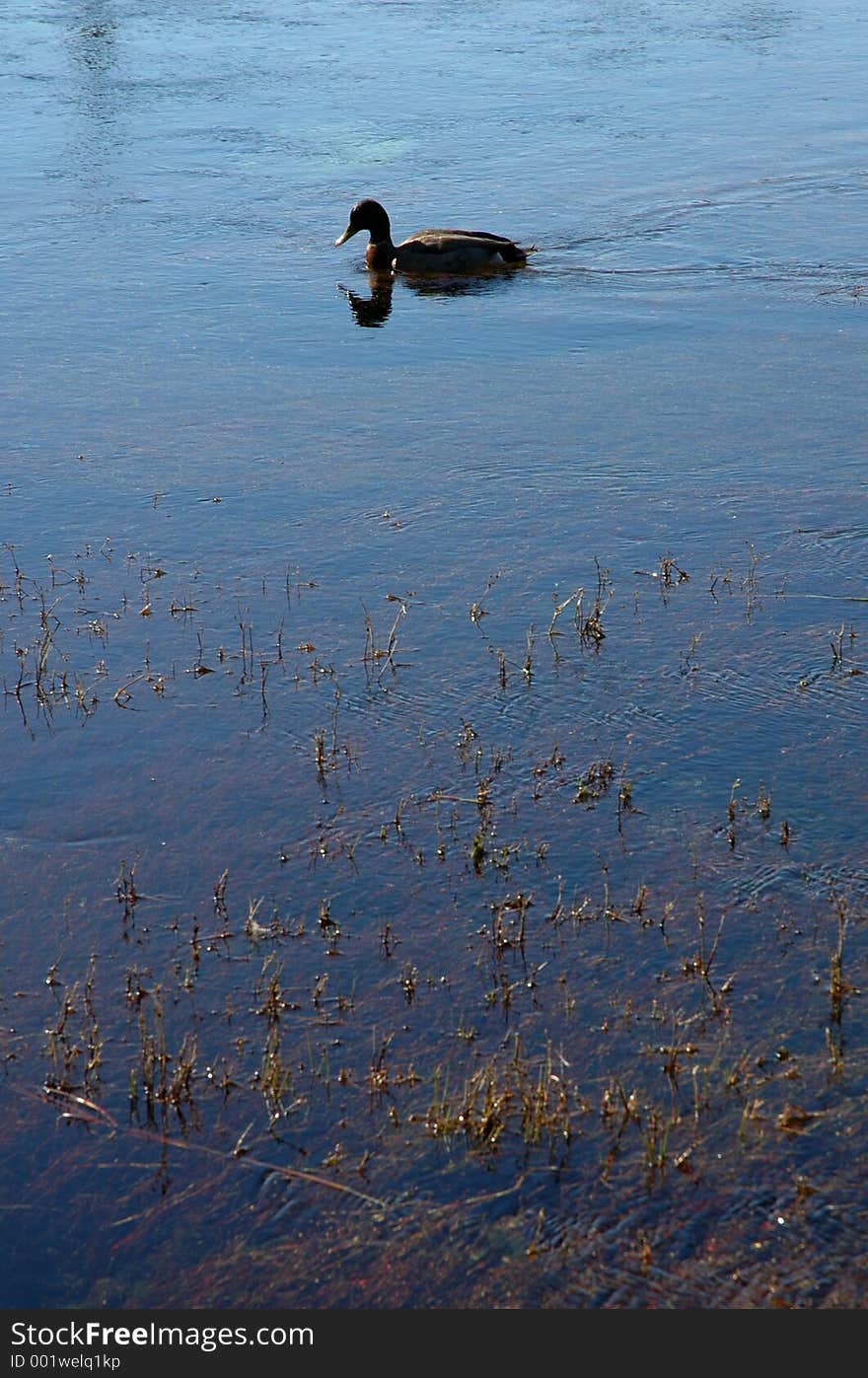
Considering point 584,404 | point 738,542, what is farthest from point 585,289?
point 738,542

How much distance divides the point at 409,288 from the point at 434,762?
8156mm

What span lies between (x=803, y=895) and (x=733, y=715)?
135 centimetres

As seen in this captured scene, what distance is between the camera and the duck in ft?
43.9

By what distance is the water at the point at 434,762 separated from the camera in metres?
4.47

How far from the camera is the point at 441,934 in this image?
18.2 ft

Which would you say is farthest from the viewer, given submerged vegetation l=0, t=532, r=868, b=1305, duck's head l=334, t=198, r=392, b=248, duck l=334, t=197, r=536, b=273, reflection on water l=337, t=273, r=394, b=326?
duck's head l=334, t=198, r=392, b=248

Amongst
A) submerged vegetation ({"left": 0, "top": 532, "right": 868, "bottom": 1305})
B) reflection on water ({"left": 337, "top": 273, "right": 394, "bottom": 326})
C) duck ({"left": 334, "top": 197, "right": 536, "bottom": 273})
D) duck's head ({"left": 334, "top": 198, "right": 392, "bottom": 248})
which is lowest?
submerged vegetation ({"left": 0, "top": 532, "right": 868, "bottom": 1305})

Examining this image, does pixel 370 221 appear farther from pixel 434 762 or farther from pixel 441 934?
pixel 441 934

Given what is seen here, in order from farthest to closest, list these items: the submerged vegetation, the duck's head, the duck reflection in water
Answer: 1. the duck's head
2. the duck reflection in water
3. the submerged vegetation

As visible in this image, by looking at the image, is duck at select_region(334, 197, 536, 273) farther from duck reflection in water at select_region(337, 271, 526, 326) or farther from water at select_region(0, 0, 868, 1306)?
water at select_region(0, 0, 868, 1306)

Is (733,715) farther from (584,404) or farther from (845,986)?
(584,404)

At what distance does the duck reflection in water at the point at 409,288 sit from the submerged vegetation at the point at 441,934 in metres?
5.70

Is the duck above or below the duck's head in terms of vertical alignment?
below

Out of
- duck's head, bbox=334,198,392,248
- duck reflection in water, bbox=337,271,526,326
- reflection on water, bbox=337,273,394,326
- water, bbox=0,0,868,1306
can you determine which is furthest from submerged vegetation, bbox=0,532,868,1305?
duck's head, bbox=334,198,392,248
